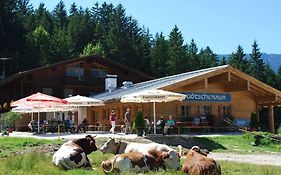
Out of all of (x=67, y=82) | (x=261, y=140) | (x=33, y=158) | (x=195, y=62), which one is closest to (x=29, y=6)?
(x=195, y=62)

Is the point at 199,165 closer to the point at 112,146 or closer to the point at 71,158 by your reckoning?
the point at 112,146

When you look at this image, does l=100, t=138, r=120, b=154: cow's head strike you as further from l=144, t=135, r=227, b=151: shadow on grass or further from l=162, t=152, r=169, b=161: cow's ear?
l=144, t=135, r=227, b=151: shadow on grass

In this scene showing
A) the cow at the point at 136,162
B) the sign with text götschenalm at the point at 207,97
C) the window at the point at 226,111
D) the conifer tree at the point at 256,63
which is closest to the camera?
the cow at the point at 136,162

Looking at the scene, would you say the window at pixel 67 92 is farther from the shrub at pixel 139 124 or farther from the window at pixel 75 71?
the shrub at pixel 139 124

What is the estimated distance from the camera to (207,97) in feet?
93.3

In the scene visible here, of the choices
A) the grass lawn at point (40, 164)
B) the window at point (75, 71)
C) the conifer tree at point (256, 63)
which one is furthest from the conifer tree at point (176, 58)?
the grass lawn at point (40, 164)

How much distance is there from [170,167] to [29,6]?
66.7 metres

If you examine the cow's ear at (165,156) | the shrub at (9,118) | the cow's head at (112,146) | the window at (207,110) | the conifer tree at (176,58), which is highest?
the conifer tree at (176,58)

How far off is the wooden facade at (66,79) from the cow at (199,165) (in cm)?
3111

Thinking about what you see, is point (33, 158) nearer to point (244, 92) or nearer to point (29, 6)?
point (244, 92)

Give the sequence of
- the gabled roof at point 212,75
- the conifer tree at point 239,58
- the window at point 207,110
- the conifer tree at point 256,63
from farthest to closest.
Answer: the conifer tree at point 239,58 → the conifer tree at point 256,63 → the window at point 207,110 → the gabled roof at point 212,75

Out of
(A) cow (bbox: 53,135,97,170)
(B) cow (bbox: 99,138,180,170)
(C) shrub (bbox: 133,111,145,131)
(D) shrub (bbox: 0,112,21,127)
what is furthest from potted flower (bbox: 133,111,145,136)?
(D) shrub (bbox: 0,112,21,127)

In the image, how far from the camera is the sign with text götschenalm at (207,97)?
27469mm

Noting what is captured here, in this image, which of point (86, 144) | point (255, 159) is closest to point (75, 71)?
point (255, 159)
